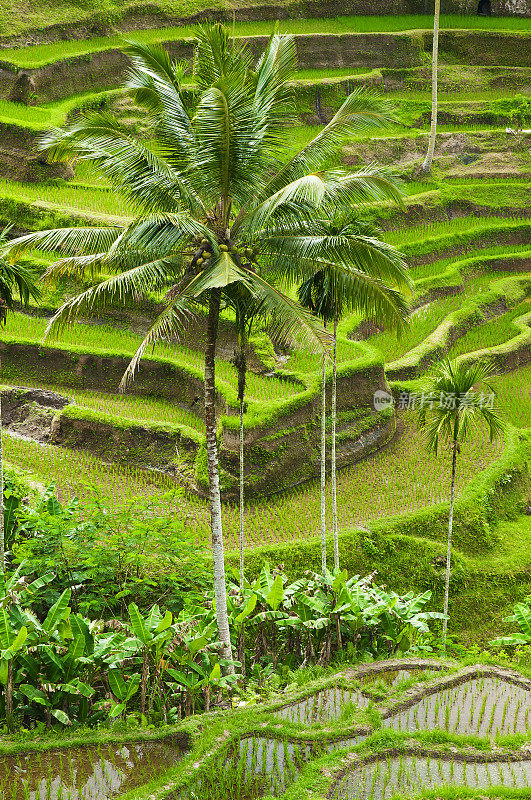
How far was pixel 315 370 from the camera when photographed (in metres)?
17.7

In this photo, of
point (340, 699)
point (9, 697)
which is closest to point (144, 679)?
point (9, 697)

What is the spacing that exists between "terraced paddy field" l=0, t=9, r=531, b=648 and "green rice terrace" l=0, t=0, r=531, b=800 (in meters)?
0.07

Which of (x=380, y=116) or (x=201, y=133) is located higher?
(x=380, y=116)

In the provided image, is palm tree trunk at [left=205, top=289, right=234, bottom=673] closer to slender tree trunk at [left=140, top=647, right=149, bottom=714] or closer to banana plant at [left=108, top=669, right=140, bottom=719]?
slender tree trunk at [left=140, top=647, right=149, bottom=714]

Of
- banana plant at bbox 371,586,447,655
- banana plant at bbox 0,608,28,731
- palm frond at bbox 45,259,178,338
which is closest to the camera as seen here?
banana plant at bbox 0,608,28,731

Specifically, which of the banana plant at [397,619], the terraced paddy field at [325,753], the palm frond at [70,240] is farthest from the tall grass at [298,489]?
the palm frond at [70,240]

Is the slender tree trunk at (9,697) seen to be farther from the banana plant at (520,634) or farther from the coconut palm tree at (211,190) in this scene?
Result: the banana plant at (520,634)

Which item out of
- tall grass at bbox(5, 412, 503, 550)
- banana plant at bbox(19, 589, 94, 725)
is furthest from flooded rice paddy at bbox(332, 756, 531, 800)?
tall grass at bbox(5, 412, 503, 550)

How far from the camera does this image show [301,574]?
1262 cm

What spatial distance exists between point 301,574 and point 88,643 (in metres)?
5.10

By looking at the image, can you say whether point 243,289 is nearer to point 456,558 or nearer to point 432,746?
point 432,746

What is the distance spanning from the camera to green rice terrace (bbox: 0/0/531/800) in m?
7.80

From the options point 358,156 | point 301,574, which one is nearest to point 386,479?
point 301,574

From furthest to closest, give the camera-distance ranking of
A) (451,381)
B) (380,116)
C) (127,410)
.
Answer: (127,410)
(451,381)
(380,116)
